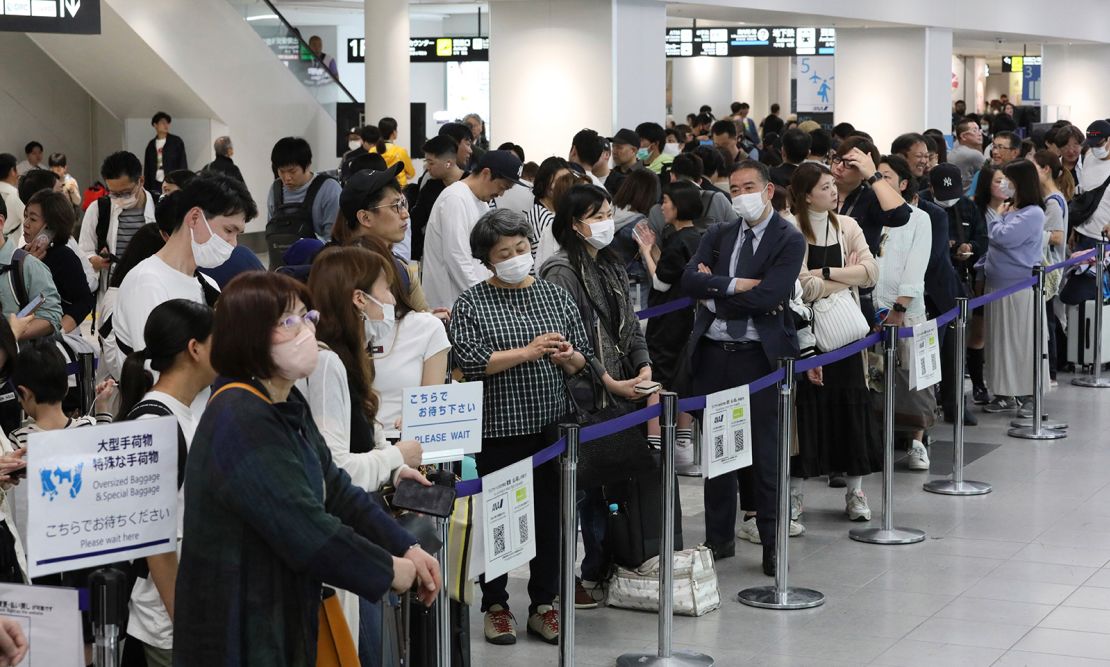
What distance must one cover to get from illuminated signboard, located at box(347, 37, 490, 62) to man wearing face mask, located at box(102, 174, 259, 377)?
66.9 feet

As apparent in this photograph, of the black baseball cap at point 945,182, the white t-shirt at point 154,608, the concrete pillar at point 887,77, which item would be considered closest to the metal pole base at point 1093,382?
the black baseball cap at point 945,182

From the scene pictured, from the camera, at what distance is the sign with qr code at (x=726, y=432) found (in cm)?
551

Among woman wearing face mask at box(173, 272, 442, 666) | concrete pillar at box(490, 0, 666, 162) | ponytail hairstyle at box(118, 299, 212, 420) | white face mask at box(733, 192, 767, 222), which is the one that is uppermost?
concrete pillar at box(490, 0, 666, 162)

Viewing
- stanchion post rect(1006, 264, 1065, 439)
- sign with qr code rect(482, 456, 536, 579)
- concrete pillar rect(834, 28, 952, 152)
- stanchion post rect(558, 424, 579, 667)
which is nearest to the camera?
sign with qr code rect(482, 456, 536, 579)

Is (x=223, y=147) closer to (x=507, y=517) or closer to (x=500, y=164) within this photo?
(x=500, y=164)

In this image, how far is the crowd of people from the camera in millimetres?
3186

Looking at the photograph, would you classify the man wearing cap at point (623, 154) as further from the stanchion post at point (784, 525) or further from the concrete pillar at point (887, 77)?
the concrete pillar at point (887, 77)

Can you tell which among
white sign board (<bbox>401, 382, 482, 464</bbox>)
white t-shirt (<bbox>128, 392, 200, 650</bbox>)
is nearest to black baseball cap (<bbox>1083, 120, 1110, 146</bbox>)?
white sign board (<bbox>401, 382, 482, 464</bbox>)

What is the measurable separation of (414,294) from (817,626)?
206cm

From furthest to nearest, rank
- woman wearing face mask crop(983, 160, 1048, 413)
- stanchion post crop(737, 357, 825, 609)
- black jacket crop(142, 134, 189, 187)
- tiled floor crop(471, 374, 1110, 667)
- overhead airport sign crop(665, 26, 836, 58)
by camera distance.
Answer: overhead airport sign crop(665, 26, 836, 58)
black jacket crop(142, 134, 189, 187)
woman wearing face mask crop(983, 160, 1048, 413)
stanchion post crop(737, 357, 825, 609)
tiled floor crop(471, 374, 1110, 667)

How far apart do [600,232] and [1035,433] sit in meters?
4.69

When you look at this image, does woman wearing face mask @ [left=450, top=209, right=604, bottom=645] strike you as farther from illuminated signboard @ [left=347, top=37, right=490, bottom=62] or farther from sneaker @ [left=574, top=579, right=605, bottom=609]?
illuminated signboard @ [left=347, top=37, right=490, bottom=62]

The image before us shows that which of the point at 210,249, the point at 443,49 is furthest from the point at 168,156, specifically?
the point at 210,249

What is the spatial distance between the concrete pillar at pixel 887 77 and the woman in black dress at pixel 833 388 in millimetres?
14530
